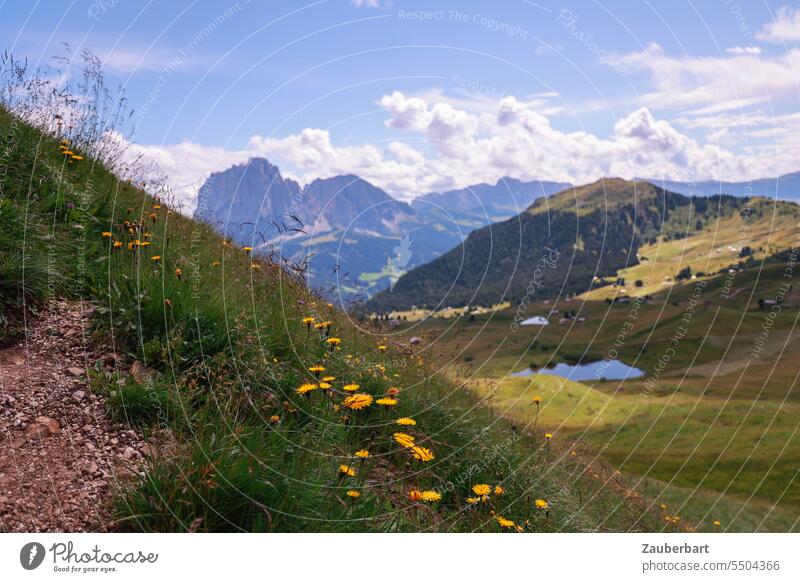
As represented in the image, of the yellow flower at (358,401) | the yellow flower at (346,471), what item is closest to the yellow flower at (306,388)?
the yellow flower at (358,401)

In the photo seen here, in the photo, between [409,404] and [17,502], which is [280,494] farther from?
[409,404]

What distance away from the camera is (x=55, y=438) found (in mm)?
5703

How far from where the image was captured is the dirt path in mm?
4867

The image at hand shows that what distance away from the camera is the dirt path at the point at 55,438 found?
4.87m
